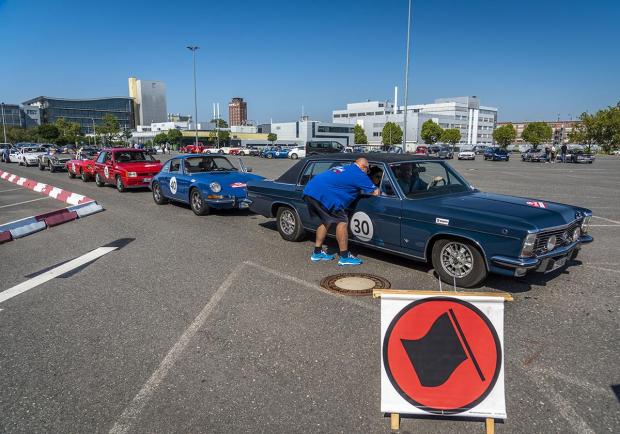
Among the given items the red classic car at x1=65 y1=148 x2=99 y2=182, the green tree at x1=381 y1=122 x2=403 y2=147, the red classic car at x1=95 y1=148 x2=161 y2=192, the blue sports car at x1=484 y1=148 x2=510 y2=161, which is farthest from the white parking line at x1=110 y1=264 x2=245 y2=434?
the green tree at x1=381 y1=122 x2=403 y2=147

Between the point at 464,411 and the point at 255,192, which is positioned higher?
the point at 255,192

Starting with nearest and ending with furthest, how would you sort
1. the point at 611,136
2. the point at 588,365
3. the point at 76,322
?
the point at 588,365, the point at 76,322, the point at 611,136

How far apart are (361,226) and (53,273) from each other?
14.4ft

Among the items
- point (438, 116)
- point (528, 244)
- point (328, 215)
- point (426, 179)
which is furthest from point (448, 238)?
point (438, 116)

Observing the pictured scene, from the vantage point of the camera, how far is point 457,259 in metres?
5.17

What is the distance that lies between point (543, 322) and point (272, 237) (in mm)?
4934

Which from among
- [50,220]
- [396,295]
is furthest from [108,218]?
[396,295]

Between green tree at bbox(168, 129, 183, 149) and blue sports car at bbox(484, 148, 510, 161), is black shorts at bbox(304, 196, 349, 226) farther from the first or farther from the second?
green tree at bbox(168, 129, 183, 149)

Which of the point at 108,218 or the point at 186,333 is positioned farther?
the point at 108,218

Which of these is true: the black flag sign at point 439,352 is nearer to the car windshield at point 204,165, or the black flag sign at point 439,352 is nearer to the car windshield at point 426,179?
the car windshield at point 426,179

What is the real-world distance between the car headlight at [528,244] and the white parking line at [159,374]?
336 centimetres

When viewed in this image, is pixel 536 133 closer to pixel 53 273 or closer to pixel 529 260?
pixel 529 260

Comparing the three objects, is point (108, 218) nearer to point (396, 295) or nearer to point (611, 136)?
point (396, 295)

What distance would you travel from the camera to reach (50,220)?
9.55m
